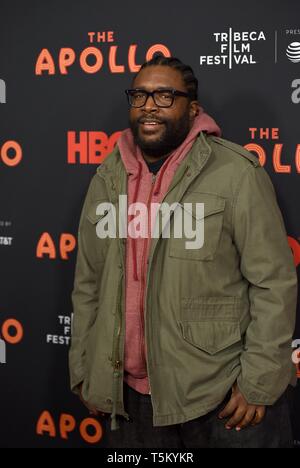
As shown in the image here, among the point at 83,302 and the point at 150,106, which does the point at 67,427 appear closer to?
the point at 83,302

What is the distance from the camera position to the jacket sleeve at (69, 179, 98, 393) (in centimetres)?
176

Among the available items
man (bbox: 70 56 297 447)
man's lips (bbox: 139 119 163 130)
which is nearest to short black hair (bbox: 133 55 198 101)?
man (bbox: 70 56 297 447)

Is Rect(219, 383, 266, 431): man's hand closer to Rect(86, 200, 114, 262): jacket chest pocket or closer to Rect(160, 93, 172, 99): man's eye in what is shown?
Rect(86, 200, 114, 262): jacket chest pocket

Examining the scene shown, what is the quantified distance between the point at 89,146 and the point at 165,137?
23.6 inches

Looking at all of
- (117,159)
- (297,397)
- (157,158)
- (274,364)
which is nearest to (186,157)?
(157,158)

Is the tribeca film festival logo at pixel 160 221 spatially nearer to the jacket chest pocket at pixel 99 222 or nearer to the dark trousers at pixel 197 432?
the jacket chest pocket at pixel 99 222

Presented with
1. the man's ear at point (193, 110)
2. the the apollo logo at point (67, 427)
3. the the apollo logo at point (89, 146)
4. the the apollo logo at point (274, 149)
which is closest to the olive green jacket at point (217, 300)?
the man's ear at point (193, 110)

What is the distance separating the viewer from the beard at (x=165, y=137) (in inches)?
62.3

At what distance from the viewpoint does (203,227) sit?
152cm

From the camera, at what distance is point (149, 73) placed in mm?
1590

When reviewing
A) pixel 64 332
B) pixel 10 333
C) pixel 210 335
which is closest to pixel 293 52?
pixel 210 335

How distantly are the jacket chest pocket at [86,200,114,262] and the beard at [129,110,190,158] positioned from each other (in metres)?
0.20

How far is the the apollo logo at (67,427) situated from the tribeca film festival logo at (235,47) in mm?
1338

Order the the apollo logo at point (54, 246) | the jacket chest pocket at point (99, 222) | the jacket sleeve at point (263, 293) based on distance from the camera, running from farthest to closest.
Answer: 1. the the apollo logo at point (54, 246)
2. the jacket chest pocket at point (99, 222)
3. the jacket sleeve at point (263, 293)
